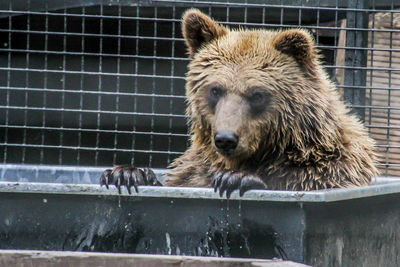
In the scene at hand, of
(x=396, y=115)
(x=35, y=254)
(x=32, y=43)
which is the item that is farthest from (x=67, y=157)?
(x=35, y=254)

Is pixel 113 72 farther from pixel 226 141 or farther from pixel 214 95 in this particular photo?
pixel 226 141

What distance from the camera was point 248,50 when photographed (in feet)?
15.1

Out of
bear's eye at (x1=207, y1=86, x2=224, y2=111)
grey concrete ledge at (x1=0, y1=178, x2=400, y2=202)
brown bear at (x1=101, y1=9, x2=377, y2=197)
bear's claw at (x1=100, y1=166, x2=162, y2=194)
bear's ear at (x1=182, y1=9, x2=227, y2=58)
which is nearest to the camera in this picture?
grey concrete ledge at (x1=0, y1=178, x2=400, y2=202)

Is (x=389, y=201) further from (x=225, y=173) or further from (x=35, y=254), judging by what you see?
(x=35, y=254)

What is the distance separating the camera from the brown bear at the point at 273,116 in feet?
14.4

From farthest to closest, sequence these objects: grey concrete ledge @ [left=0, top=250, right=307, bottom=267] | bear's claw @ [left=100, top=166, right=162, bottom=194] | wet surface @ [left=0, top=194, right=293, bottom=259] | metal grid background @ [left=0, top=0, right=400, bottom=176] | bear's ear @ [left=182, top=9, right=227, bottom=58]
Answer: metal grid background @ [left=0, top=0, right=400, bottom=176], bear's ear @ [left=182, top=9, right=227, bottom=58], bear's claw @ [left=100, top=166, right=162, bottom=194], wet surface @ [left=0, top=194, right=293, bottom=259], grey concrete ledge @ [left=0, top=250, right=307, bottom=267]

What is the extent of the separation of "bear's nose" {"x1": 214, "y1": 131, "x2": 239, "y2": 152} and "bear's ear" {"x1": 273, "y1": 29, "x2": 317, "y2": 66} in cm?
69

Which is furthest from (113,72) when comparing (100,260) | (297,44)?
(100,260)

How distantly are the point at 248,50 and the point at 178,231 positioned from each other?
4.18 feet

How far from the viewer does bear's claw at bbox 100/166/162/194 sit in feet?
13.5

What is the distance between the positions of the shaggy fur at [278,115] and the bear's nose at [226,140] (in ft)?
0.16

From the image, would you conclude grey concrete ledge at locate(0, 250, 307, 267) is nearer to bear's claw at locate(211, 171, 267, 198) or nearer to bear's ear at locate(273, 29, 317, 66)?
bear's claw at locate(211, 171, 267, 198)

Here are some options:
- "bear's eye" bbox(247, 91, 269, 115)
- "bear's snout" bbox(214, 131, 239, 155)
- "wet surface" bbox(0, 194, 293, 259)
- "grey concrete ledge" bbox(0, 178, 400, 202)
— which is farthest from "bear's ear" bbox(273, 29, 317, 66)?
"wet surface" bbox(0, 194, 293, 259)

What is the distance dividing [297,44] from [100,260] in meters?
2.06
